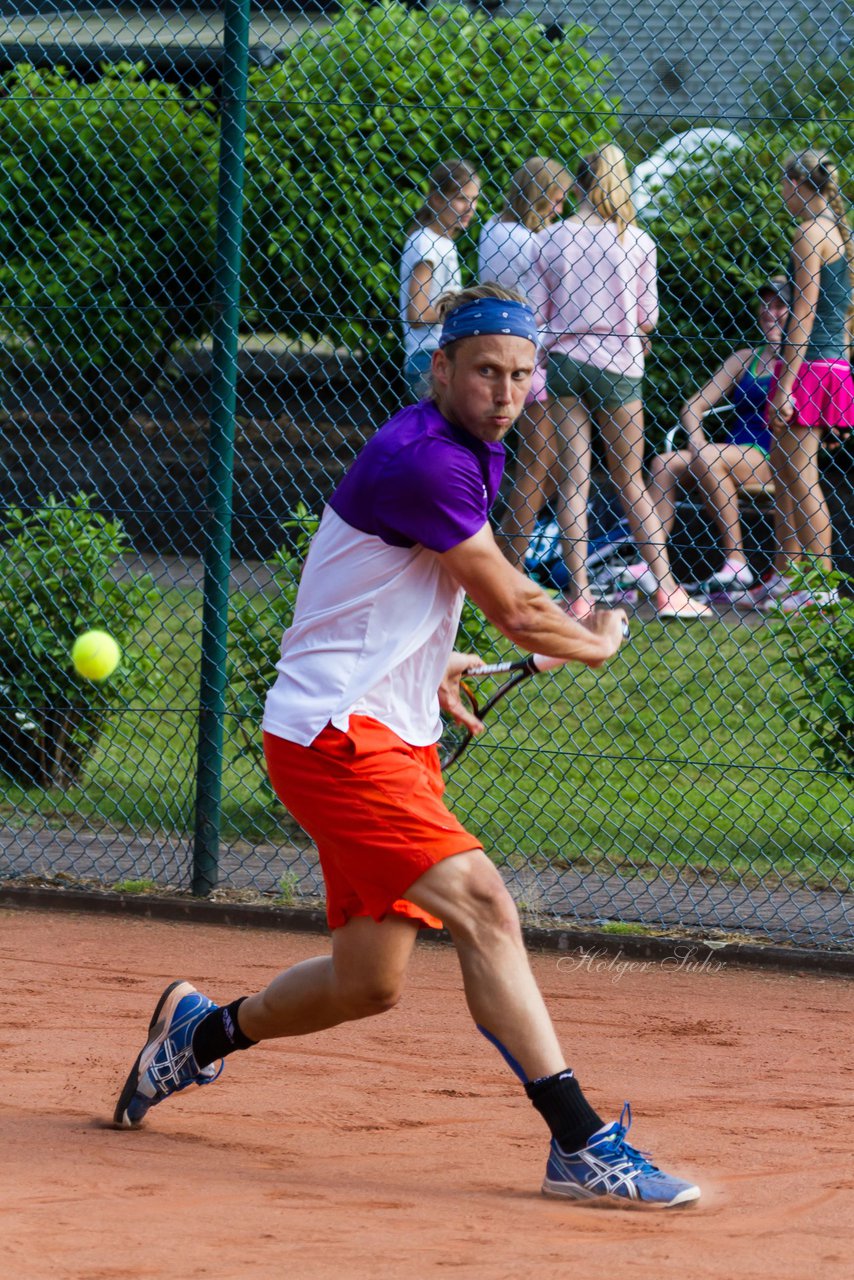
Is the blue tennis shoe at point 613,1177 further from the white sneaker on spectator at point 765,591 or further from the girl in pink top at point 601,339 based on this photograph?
the white sneaker on spectator at point 765,591

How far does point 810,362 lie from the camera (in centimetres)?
687

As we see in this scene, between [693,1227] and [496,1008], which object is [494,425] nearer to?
[496,1008]

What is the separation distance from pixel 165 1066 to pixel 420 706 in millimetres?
1011

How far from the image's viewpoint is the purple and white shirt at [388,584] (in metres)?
3.15

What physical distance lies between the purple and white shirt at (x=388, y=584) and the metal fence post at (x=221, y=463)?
6.60 ft

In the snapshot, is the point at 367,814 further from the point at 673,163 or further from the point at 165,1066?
the point at 673,163

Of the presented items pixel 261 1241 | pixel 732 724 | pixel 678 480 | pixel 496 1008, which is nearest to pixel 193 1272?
pixel 261 1241

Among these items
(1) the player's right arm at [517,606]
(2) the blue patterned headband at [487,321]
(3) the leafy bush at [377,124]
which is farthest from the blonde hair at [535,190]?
(1) the player's right arm at [517,606]

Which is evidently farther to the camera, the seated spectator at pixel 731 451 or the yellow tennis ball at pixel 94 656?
the seated spectator at pixel 731 451

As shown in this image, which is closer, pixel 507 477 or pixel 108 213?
pixel 507 477

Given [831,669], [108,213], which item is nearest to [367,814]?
[831,669]

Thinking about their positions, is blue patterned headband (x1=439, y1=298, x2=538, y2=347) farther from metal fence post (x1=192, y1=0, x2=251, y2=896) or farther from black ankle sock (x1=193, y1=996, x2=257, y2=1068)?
metal fence post (x1=192, y1=0, x2=251, y2=896)

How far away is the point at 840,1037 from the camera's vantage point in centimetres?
440

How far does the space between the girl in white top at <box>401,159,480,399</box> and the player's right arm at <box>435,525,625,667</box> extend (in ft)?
11.1
